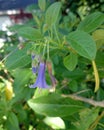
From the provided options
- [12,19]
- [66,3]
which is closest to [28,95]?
[66,3]

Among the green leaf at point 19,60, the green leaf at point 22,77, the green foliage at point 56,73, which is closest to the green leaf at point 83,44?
the green foliage at point 56,73

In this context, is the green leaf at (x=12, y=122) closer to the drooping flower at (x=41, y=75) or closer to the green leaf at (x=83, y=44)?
the drooping flower at (x=41, y=75)

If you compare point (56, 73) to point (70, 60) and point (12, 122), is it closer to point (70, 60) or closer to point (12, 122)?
point (12, 122)

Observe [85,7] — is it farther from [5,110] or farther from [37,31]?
[37,31]

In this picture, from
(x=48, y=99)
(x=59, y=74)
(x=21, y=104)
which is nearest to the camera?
(x=48, y=99)

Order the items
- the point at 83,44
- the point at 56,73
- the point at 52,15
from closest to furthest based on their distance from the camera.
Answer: the point at 83,44 → the point at 52,15 → the point at 56,73

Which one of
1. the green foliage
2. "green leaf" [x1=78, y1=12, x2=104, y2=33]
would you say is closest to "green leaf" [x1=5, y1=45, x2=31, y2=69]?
the green foliage

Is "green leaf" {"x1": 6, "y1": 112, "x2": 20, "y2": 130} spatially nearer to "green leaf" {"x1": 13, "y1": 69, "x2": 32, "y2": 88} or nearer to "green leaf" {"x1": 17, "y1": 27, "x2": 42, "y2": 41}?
"green leaf" {"x1": 13, "y1": 69, "x2": 32, "y2": 88}

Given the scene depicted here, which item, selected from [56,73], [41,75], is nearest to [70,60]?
[41,75]
